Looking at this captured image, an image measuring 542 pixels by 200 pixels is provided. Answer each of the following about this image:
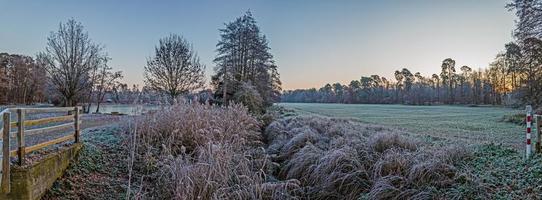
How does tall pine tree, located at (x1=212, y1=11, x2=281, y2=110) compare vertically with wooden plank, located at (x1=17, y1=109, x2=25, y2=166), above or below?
above

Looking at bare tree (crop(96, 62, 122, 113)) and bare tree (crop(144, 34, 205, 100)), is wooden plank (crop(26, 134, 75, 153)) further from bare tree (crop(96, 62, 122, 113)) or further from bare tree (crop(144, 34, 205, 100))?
bare tree (crop(96, 62, 122, 113))

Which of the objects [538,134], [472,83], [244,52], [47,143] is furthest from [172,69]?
[472,83]

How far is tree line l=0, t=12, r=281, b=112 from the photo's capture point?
18.2 m

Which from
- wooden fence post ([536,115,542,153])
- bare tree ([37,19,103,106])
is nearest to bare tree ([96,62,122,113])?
bare tree ([37,19,103,106])

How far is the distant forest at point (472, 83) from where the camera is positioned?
52.9 feet

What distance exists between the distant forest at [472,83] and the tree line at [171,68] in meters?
15.2

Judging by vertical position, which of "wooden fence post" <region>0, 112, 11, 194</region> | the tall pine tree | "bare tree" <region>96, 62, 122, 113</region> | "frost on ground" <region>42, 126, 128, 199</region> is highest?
the tall pine tree

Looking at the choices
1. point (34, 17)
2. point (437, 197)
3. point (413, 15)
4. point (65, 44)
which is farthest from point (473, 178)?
point (65, 44)

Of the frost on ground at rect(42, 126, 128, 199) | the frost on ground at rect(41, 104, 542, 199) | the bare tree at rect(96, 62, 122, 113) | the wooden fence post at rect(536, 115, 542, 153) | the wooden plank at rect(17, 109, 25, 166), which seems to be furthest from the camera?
the bare tree at rect(96, 62, 122, 113)

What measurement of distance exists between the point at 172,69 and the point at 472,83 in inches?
2133

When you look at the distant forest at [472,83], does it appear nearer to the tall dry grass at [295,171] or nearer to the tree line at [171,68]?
the tall dry grass at [295,171]

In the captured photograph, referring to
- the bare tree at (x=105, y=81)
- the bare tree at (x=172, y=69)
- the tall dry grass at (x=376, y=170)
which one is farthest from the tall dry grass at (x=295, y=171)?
the bare tree at (x=105, y=81)

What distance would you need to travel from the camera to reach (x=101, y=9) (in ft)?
41.7

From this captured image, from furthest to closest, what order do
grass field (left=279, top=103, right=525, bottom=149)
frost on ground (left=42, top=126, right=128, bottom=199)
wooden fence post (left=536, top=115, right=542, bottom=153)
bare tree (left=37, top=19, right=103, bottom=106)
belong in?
bare tree (left=37, top=19, right=103, bottom=106), grass field (left=279, top=103, right=525, bottom=149), wooden fence post (left=536, top=115, right=542, bottom=153), frost on ground (left=42, top=126, right=128, bottom=199)
